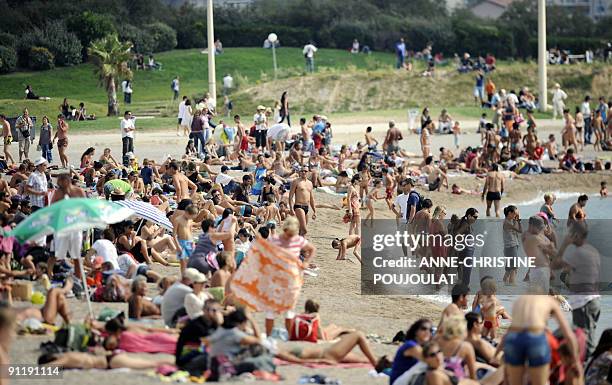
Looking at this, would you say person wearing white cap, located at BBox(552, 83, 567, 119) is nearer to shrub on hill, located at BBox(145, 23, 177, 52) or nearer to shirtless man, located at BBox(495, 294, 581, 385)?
shrub on hill, located at BBox(145, 23, 177, 52)

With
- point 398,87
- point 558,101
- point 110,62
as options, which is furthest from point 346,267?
point 398,87

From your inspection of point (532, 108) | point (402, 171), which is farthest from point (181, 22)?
point (402, 171)

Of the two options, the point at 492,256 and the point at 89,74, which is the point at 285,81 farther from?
the point at 492,256

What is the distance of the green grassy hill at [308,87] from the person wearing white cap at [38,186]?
17.3m

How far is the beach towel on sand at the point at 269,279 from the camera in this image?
45.3 ft

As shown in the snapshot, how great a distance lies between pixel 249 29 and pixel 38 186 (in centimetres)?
3878

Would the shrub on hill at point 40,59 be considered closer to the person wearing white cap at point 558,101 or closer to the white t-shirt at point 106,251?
the person wearing white cap at point 558,101

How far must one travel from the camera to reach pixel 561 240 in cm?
2164

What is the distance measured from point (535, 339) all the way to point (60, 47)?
41646mm

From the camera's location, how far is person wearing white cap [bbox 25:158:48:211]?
21.0 meters

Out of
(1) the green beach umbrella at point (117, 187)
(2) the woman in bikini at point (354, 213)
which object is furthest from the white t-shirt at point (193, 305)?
(2) the woman in bikini at point (354, 213)

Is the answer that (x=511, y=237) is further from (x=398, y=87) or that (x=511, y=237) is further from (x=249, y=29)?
(x=249, y=29)

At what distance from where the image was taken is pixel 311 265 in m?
20.5

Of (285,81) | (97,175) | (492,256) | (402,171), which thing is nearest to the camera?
(492,256)
